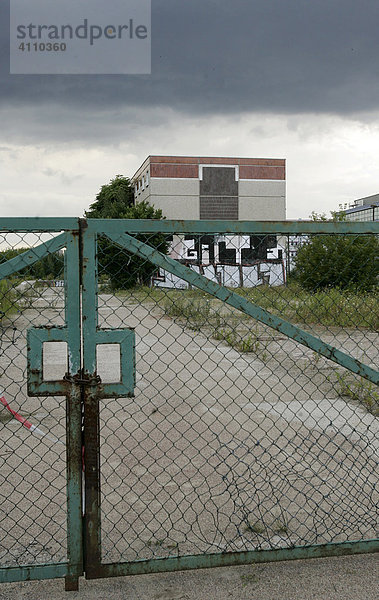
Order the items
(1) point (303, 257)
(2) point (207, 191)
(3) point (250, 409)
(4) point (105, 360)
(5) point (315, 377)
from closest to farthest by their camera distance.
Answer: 1. (3) point (250, 409)
2. (5) point (315, 377)
3. (4) point (105, 360)
4. (1) point (303, 257)
5. (2) point (207, 191)

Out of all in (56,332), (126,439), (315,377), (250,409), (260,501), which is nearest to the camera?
(56,332)

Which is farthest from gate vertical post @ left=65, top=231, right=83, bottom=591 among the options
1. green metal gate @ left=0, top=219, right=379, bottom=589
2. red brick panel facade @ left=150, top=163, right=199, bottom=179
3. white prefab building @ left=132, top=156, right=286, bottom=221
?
red brick panel facade @ left=150, top=163, right=199, bottom=179

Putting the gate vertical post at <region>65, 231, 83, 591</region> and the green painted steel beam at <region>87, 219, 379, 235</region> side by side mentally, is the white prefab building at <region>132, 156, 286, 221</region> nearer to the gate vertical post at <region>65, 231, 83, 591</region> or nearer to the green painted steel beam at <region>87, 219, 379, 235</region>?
the green painted steel beam at <region>87, 219, 379, 235</region>

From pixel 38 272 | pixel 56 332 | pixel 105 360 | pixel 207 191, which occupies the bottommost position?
pixel 105 360

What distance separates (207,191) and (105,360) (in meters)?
38.7

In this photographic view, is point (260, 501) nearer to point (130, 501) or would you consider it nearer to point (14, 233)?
point (130, 501)

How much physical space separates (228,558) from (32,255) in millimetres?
1728

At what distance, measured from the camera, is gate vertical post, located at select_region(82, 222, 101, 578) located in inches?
105

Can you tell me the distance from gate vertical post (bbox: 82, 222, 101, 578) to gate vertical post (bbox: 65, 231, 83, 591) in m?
0.03

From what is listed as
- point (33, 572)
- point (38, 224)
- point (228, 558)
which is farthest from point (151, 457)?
point (38, 224)

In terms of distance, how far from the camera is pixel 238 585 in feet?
8.96

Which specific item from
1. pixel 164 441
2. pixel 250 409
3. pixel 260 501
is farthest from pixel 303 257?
pixel 260 501

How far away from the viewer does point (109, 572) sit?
2.71 m

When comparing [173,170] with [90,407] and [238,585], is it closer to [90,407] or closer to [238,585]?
[90,407]
